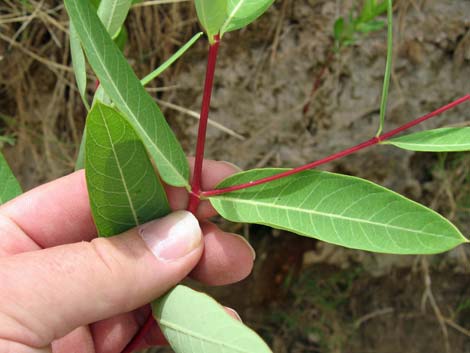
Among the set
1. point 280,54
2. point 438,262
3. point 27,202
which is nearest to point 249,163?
point 280,54

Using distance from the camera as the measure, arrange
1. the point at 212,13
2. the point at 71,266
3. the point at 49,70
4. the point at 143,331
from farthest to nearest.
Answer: the point at 49,70 → the point at 143,331 → the point at 71,266 → the point at 212,13

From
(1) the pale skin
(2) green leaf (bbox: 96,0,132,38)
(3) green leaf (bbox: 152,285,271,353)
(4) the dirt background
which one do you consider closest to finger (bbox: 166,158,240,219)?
(1) the pale skin

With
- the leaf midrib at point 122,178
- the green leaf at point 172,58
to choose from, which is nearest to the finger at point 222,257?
the leaf midrib at point 122,178

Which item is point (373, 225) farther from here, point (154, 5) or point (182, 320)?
point (154, 5)

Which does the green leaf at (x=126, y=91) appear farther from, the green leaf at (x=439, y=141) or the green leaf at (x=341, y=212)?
the green leaf at (x=439, y=141)

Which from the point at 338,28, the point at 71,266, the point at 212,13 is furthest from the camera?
the point at 338,28

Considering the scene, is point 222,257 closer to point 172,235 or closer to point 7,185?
point 172,235

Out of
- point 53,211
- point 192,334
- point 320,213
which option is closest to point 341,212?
point 320,213
